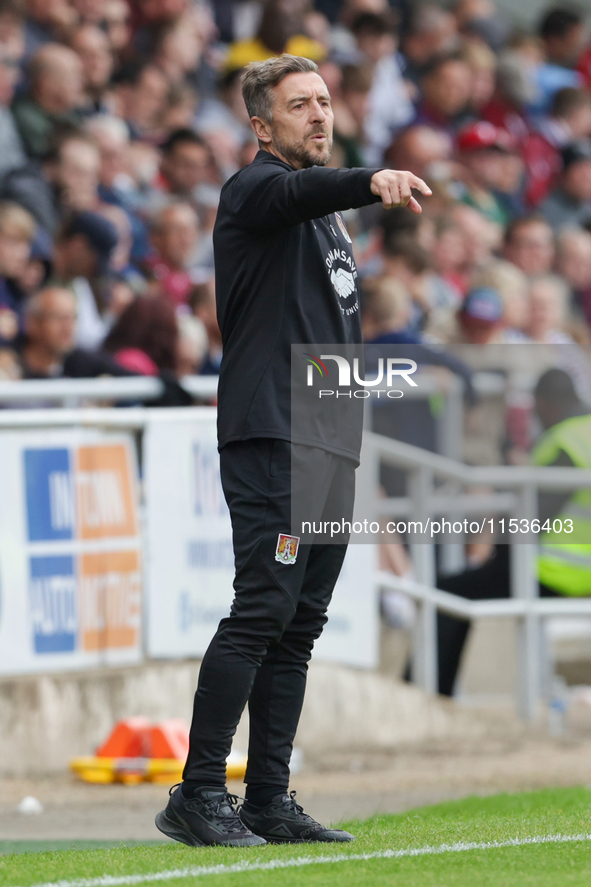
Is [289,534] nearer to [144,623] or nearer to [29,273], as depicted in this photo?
[144,623]

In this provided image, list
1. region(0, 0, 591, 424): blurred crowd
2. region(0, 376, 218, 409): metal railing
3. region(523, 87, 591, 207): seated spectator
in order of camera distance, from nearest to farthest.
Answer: region(0, 376, 218, 409): metal railing, region(0, 0, 591, 424): blurred crowd, region(523, 87, 591, 207): seated spectator

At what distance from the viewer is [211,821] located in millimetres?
3836

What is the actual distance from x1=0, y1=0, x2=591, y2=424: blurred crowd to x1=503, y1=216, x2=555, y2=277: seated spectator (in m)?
0.02

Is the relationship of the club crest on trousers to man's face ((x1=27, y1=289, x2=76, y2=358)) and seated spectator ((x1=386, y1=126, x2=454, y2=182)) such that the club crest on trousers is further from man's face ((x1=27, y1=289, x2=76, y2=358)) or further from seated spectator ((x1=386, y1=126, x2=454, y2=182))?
seated spectator ((x1=386, y1=126, x2=454, y2=182))

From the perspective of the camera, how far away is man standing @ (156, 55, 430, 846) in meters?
3.84

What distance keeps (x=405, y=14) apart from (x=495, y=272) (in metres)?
4.23

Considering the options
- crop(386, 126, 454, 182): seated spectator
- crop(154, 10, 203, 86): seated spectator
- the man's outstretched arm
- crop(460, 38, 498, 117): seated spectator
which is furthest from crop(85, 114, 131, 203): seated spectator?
the man's outstretched arm

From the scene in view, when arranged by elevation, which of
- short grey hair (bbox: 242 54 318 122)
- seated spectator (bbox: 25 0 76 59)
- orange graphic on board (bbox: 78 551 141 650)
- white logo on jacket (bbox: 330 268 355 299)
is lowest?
orange graphic on board (bbox: 78 551 141 650)

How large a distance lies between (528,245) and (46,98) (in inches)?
171

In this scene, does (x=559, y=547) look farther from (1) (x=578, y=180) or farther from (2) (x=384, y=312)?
(1) (x=578, y=180)

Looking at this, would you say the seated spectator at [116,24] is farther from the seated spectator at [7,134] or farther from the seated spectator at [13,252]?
the seated spectator at [13,252]

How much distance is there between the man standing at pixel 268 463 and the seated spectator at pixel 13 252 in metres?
4.29

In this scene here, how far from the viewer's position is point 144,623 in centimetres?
703

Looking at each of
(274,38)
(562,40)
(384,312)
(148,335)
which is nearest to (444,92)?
(274,38)
